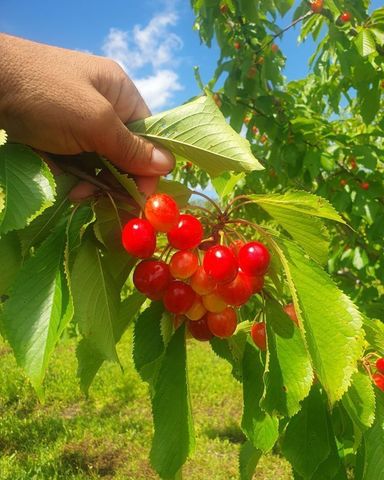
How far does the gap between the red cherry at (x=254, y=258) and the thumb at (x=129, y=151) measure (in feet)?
0.99

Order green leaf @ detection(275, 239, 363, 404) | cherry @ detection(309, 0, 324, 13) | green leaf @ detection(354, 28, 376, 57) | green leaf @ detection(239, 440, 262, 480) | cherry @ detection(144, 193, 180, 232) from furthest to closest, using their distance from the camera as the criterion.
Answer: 1. cherry @ detection(309, 0, 324, 13)
2. green leaf @ detection(354, 28, 376, 57)
3. green leaf @ detection(239, 440, 262, 480)
4. cherry @ detection(144, 193, 180, 232)
5. green leaf @ detection(275, 239, 363, 404)

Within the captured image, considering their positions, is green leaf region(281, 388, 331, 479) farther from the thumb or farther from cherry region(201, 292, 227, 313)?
the thumb

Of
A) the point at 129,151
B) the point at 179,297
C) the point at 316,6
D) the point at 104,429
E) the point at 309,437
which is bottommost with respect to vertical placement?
the point at 104,429

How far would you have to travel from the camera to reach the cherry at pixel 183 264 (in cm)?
81

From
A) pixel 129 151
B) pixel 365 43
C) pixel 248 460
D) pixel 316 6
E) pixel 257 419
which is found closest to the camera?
pixel 257 419

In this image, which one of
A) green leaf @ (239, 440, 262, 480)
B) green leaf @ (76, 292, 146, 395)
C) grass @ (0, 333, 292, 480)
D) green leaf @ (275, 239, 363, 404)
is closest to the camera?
green leaf @ (275, 239, 363, 404)

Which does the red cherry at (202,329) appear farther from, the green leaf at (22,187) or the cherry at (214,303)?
the green leaf at (22,187)

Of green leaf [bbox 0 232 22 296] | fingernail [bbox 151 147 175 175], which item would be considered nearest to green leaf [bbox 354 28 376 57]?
fingernail [bbox 151 147 175 175]

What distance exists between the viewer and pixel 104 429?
4.20m

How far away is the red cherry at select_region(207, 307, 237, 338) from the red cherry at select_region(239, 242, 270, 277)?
9cm

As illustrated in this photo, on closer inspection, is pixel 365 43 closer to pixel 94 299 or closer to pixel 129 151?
pixel 129 151

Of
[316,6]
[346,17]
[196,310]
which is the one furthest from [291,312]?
[346,17]

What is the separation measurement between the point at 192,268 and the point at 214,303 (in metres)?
0.07

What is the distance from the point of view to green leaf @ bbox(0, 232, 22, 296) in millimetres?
866
